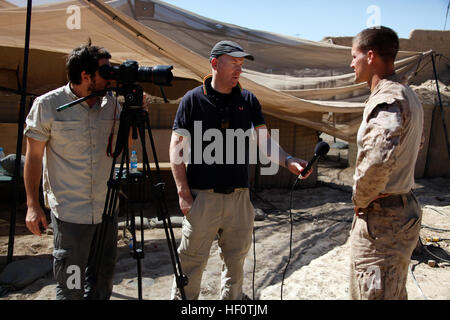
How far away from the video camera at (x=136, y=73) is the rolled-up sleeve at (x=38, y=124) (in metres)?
0.39

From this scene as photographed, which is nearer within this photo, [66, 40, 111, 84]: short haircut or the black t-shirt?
[66, 40, 111, 84]: short haircut

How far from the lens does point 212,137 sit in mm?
1977

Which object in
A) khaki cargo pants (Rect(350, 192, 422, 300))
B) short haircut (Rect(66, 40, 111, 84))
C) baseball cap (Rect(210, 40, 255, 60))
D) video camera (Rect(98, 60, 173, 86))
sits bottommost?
khaki cargo pants (Rect(350, 192, 422, 300))

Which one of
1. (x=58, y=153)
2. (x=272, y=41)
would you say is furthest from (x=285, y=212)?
(x=58, y=153)

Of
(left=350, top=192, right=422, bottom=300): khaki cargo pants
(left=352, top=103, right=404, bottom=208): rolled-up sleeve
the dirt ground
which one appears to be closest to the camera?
(left=352, top=103, right=404, bottom=208): rolled-up sleeve

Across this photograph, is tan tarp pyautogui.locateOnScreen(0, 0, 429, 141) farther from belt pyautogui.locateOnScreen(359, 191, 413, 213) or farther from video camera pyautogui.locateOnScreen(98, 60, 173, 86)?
belt pyautogui.locateOnScreen(359, 191, 413, 213)

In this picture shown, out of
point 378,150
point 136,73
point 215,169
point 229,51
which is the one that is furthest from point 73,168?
point 378,150

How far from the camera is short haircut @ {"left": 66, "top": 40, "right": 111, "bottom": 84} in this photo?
1.79m

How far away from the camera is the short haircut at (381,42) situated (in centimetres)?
163

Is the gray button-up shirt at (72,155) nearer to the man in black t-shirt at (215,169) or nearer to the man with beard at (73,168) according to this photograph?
the man with beard at (73,168)

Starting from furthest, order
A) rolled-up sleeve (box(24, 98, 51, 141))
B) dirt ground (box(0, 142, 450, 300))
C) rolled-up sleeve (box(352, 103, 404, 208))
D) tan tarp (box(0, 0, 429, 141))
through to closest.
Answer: tan tarp (box(0, 0, 429, 141)), dirt ground (box(0, 142, 450, 300)), rolled-up sleeve (box(24, 98, 51, 141)), rolled-up sleeve (box(352, 103, 404, 208))

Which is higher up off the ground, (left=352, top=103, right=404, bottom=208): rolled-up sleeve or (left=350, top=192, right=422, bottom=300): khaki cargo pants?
(left=352, top=103, right=404, bottom=208): rolled-up sleeve

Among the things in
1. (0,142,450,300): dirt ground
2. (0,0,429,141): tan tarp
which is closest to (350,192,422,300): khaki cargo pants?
(0,142,450,300): dirt ground

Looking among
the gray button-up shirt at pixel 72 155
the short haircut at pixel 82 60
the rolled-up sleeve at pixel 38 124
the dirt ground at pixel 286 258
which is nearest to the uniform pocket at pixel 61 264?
the gray button-up shirt at pixel 72 155
